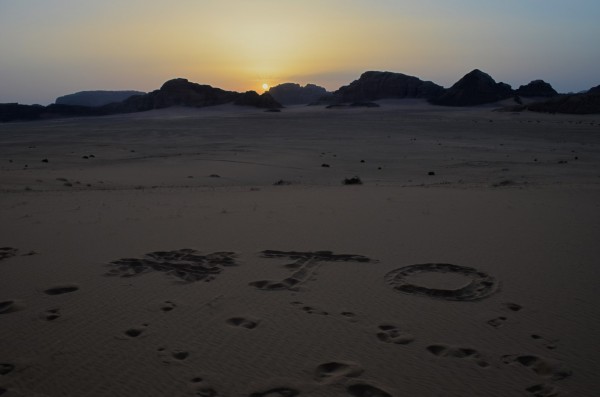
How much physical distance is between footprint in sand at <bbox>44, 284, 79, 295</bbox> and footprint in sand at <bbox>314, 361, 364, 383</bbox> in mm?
2556

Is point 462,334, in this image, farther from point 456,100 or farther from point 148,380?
point 456,100

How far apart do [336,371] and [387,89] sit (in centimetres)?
9269

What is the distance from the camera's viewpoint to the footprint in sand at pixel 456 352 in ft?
10.6

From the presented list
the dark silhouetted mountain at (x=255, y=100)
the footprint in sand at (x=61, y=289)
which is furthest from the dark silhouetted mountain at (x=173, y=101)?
the footprint in sand at (x=61, y=289)

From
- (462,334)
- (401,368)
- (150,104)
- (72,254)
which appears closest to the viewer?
(401,368)

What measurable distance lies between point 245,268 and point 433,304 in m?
1.93

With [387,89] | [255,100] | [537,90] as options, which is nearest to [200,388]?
[255,100]

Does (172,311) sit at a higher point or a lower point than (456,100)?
lower

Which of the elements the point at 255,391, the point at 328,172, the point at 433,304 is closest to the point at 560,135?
the point at 328,172

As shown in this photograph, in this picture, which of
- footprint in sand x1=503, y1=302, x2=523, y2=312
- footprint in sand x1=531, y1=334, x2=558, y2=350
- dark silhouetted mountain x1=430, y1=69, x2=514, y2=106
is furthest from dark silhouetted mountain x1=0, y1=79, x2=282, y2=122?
footprint in sand x1=531, y1=334, x2=558, y2=350

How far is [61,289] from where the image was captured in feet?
14.6

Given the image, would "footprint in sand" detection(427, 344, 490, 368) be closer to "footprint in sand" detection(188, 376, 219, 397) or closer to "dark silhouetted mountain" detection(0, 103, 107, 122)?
"footprint in sand" detection(188, 376, 219, 397)

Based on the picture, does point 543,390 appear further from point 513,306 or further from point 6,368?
point 6,368

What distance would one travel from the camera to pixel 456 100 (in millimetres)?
77812
